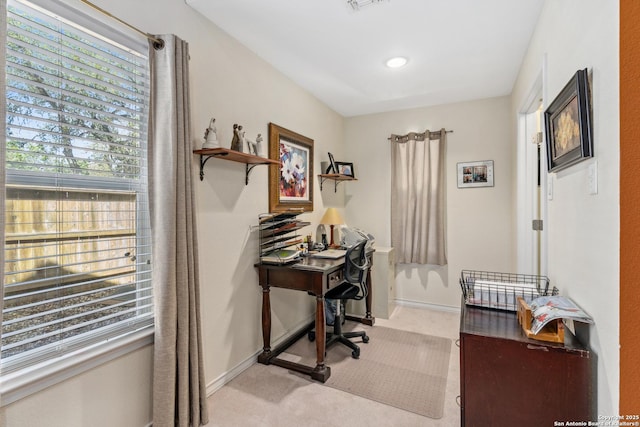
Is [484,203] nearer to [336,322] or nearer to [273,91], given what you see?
[336,322]

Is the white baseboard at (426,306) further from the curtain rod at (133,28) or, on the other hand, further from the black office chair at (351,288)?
the curtain rod at (133,28)

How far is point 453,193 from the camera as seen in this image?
11.9 feet

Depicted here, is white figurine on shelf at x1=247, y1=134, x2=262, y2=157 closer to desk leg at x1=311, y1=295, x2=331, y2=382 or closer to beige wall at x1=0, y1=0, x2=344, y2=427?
beige wall at x1=0, y1=0, x2=344, y2=427

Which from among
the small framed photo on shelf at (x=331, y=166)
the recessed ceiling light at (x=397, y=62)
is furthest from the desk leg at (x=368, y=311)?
the recessed ceiling light at (x=397, y=62)

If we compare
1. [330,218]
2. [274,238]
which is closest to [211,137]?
[274,238]

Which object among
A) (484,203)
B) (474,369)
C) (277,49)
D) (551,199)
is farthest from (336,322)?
(277,49)

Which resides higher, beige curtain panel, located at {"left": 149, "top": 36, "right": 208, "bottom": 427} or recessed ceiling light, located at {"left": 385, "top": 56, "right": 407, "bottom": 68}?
recessed ceiling light, located at {"left": 385, "top": 56, "right": 407, "bottom": 68}

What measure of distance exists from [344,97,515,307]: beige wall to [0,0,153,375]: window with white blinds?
286 centimetres

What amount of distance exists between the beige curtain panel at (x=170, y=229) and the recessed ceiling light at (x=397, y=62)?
1663 mm

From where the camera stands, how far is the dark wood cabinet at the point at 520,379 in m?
1.14

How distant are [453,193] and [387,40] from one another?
6.62 feet

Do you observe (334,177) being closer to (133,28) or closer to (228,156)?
(228,156)

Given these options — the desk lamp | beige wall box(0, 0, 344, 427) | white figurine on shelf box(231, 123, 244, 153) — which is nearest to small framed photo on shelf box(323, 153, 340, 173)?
the desk lamp

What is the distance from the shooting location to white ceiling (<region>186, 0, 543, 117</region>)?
6.29ft
